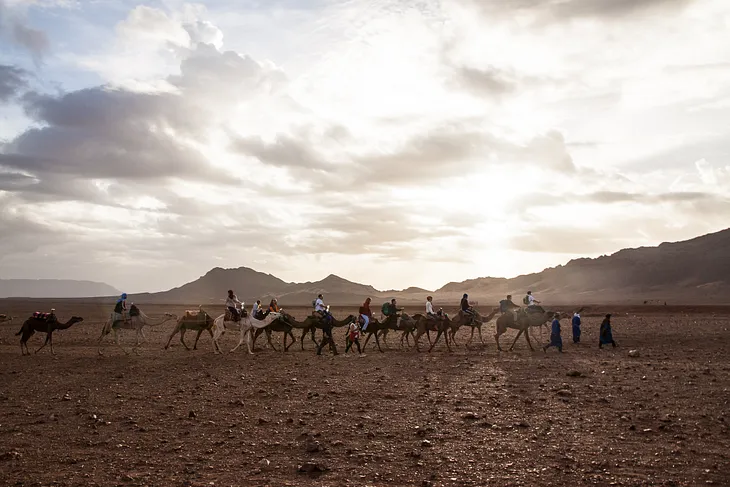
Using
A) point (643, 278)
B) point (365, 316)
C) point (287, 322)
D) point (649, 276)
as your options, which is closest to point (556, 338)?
point (365, 316)

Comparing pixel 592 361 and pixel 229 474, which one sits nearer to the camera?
pixel 229 474

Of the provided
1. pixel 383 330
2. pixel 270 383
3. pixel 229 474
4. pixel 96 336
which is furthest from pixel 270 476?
pixel 96 336

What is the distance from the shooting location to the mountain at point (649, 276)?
117 meters

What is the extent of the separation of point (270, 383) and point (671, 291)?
4643 inches

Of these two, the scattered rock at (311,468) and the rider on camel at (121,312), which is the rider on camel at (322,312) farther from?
the scattered rock at (311,468)

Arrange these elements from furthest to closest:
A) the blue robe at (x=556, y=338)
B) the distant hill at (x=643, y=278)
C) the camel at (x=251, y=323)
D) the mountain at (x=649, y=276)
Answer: the mountain at (x=649, y=276)
the distant hill at (x=643, y=278)
the camel at (x=251, y=323)
the blue robe at (x=556, y=338)

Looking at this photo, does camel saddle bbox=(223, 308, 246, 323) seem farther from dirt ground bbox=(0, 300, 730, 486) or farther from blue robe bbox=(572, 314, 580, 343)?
blue robe bbox=(572, 314, 580, 343)

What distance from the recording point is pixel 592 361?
2348 centimetres

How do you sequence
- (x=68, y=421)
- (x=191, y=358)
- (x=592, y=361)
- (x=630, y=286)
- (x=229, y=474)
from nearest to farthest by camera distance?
(x=229, y=474) < (x=68, y=421) < (x=592, y=361) < (x=191, y=358) < (x=630, y=286)

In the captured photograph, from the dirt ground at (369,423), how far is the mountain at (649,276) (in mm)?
92420

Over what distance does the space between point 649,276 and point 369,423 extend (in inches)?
5441

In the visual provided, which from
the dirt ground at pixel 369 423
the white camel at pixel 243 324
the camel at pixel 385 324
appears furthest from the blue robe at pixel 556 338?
the white camel at pixel 243 324

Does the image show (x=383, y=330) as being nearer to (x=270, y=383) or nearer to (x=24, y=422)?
(x=270, y=383)

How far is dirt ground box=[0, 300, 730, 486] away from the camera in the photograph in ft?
33.8
